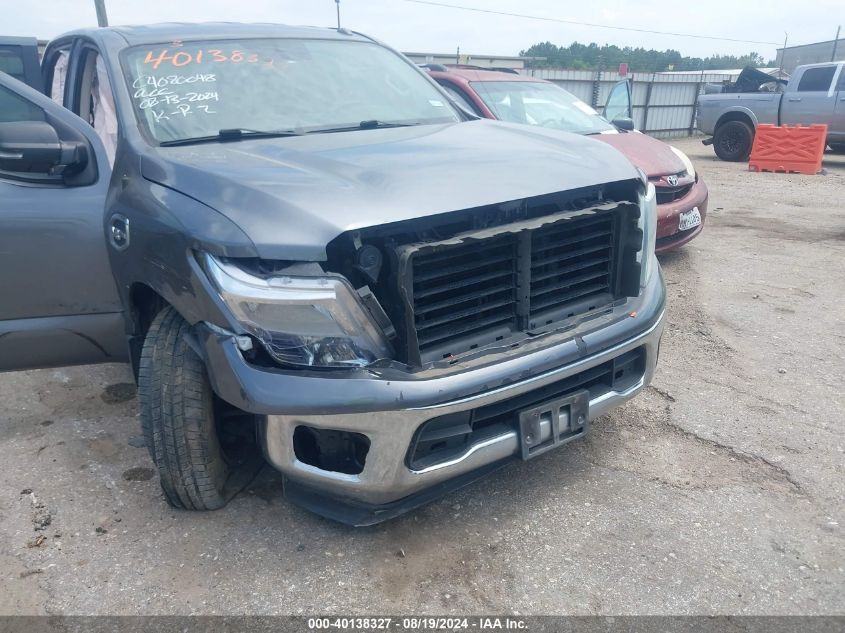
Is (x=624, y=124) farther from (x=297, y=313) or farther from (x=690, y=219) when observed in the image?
(x=297, y=313)

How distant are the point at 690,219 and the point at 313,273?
464 centimetres

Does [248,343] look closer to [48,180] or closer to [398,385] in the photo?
[398,385]

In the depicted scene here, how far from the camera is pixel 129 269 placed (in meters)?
2.71

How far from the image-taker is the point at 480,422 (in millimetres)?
2410

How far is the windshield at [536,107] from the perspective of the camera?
6.66 metres

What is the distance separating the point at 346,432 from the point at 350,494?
222 millimetres

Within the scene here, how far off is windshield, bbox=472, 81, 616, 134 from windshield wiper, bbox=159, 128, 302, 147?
12.8 feet

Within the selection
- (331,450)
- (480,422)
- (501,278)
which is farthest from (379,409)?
(501,278)

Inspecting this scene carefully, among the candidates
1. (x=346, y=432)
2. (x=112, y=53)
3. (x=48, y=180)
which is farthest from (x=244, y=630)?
(x=112, y=53)

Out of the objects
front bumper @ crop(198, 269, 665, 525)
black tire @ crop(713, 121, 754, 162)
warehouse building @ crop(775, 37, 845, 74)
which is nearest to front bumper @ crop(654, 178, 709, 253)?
front bumper @ crop(198, 269, 665, 525)

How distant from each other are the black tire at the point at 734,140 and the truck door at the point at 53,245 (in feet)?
44.9

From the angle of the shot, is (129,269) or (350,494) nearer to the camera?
(350,494)

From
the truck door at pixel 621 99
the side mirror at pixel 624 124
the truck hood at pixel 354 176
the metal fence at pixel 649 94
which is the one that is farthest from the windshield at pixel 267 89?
the metal fence at pixel 649 94

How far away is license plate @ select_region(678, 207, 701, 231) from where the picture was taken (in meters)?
5.84
